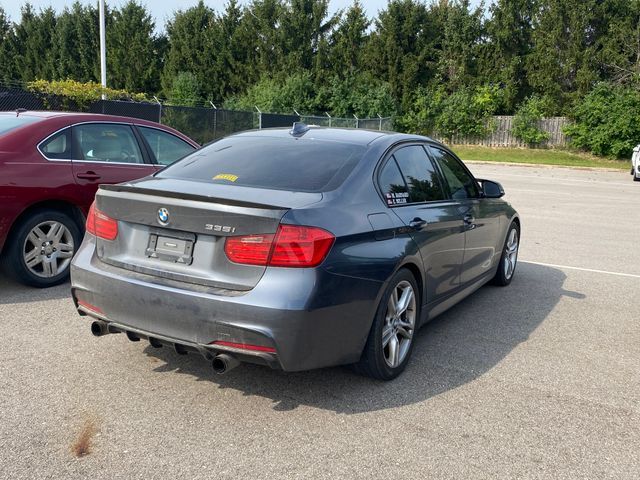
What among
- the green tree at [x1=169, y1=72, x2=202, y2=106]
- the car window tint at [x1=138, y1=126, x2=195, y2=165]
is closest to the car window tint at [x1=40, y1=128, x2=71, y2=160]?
the car window tint at [x1=138, y1=126, x2=195, y2=165]

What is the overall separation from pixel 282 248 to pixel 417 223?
1.26 meters

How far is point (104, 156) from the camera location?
6398 mm

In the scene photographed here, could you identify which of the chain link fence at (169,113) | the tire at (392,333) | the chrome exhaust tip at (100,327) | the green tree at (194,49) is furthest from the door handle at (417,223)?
the green tree at (194,49)

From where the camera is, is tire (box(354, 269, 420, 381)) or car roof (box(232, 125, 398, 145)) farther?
car roof (box(232, 125, 398, 145))

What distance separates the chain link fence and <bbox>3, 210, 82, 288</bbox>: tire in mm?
6756

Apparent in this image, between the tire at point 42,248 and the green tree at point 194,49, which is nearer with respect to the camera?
the tire at point 42,248

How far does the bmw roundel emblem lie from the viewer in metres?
3.54

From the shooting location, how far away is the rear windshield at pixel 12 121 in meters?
5.84

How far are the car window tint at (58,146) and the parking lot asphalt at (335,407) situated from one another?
130 cm

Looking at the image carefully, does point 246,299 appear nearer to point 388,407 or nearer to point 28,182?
point 388,407

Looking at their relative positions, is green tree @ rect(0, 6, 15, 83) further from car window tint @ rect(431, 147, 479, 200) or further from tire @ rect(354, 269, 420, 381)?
tire @ rect(354, 269, 420, 381)

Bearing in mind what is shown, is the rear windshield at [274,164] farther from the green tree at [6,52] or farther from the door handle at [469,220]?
the green tree at [6,52]

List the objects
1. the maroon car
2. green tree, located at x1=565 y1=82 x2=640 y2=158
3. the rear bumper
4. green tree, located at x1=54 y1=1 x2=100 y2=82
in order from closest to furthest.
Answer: the rear bumper, the maroon car, green tree, located at x1=565 y1=82 x2=640 y2=158, green tree, located at x1=54 y1=1 x2=100 y2=82

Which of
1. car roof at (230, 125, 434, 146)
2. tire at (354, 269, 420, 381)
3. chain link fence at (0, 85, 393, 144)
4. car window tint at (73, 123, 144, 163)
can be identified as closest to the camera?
tire at (354, 269, 420, 381)
